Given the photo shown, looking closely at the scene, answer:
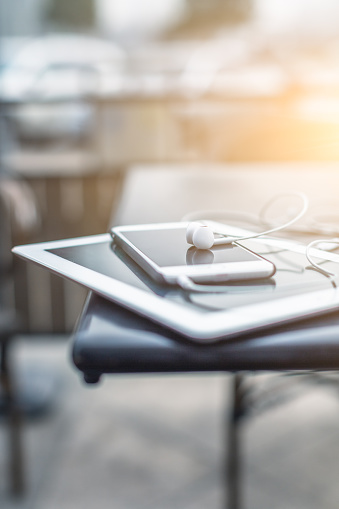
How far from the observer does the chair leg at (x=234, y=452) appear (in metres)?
1.27

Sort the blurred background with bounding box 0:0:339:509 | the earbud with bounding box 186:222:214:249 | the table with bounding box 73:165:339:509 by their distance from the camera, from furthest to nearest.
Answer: the blurred background with bounding box 0:0:339:509 < the earbud with bounding box 186:222:214:249 < the table with bounding box 73:165:339:509

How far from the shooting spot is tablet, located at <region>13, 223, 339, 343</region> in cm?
34

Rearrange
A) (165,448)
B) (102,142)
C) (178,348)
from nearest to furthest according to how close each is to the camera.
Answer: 1. (178,348)
2. (165,448)
3. (102,142)

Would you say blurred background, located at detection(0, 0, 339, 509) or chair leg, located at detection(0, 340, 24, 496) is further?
blurred background, located at detection(0, 0, 339, 509)

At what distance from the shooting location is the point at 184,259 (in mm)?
439

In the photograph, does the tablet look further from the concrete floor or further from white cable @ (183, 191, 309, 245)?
the concrete floor

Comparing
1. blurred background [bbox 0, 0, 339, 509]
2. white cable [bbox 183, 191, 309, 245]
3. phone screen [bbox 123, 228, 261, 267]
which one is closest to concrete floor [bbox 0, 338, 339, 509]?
blurred background [bbox 0, 0, 339, 509]

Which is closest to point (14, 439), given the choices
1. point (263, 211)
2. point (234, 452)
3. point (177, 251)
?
point (234, 452)

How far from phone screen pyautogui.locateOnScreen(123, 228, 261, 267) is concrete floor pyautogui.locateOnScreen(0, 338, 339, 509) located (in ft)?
3.28

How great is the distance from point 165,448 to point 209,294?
1279 millimetres

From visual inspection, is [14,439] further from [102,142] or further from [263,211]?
[102,142]

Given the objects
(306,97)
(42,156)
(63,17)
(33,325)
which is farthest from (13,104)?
(63,17)

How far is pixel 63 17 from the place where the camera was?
6.56m

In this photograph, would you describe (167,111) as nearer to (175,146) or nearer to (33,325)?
(175,146)
